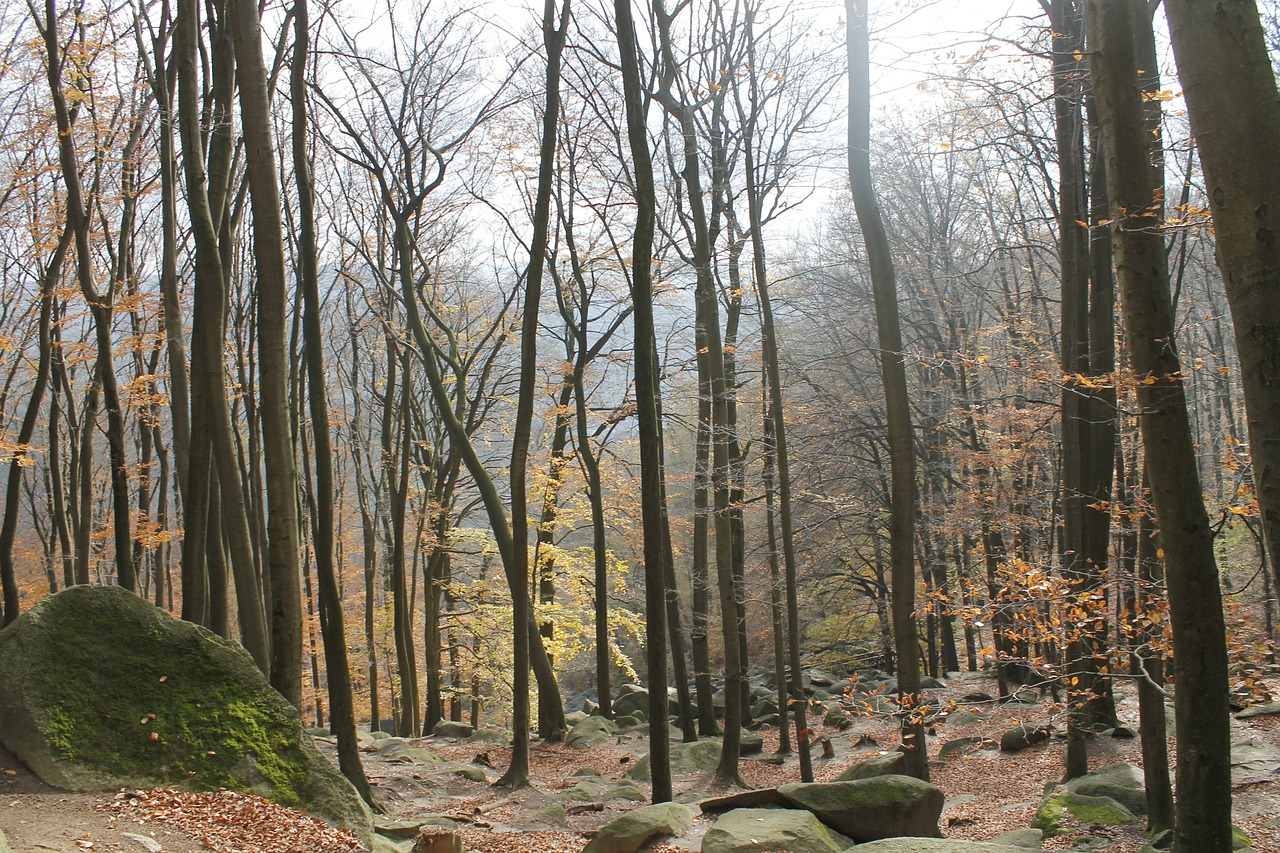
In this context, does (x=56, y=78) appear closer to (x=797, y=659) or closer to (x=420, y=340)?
(x=420, y=340)

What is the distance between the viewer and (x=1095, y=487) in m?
7.91

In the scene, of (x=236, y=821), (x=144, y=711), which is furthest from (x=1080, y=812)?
(x=144, y=711)

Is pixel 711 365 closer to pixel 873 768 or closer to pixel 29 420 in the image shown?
pixel 873 768

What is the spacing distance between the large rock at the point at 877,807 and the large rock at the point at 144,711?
3.78 metres

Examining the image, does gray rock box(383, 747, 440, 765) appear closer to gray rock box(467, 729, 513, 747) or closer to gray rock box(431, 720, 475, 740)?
gray rock box(467, 729, 513, 747)

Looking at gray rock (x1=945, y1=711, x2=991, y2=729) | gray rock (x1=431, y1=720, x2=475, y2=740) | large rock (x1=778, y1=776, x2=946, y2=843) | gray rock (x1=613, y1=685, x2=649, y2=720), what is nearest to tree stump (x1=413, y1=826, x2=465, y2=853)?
large rock (x1=778, y1=776, x2=946, y2=843)

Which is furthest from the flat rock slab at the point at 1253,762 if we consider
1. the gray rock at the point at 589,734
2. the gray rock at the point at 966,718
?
the gray rock at the point at 589,734

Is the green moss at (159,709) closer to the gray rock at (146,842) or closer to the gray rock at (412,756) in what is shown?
the gray rock at (146,842)

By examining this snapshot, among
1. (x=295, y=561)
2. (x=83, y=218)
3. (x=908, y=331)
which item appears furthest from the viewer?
(x=908, y=331)

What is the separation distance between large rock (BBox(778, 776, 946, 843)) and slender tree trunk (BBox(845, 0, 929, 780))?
1.29 metres

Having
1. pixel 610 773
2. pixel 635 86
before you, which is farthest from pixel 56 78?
pixel 610 773

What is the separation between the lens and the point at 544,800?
1012cm

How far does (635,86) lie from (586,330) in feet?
28.5

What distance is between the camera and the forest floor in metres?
4.61
